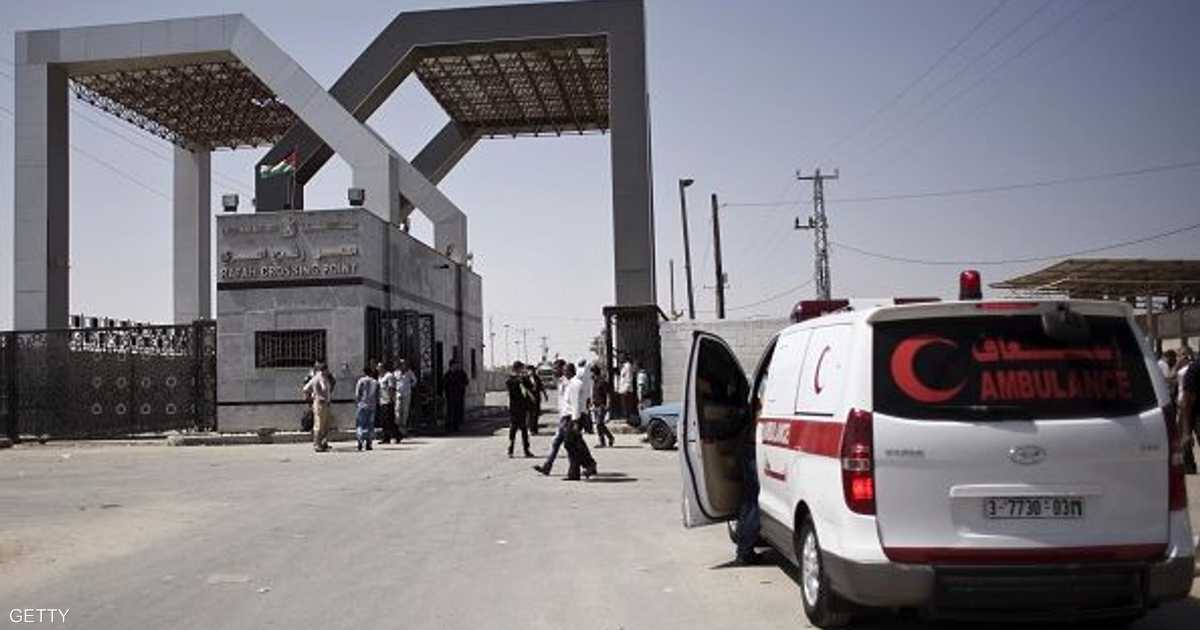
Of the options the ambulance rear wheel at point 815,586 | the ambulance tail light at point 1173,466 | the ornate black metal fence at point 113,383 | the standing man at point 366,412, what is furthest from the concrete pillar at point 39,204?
the ambulance tail light at point 1173,466

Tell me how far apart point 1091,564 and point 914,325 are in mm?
1522

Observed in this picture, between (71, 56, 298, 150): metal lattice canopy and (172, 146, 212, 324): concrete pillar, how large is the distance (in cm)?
130

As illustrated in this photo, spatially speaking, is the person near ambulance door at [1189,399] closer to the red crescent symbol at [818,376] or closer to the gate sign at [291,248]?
the red crescent symbol at [818,376]

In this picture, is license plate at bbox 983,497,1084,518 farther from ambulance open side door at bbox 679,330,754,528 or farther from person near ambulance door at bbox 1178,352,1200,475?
person near ambulance door at bbox 1178,352,1200,475

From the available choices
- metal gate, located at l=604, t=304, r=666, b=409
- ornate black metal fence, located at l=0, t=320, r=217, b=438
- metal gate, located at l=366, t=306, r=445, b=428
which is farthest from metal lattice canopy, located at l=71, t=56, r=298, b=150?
metal gate, located at l=604, t=304, r=666, b=409

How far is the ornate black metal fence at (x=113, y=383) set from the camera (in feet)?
87.4

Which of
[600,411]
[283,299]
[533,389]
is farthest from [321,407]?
[600,411]

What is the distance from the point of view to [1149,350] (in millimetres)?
5945

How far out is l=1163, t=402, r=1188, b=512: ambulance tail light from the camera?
569 cm

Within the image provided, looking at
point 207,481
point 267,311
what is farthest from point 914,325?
point 267,311

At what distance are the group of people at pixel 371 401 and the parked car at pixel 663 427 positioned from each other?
5.70 meters

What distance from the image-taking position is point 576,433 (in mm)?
15523

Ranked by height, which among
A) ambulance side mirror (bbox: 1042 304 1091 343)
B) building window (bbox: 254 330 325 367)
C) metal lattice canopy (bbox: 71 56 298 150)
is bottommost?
ambulance side mirror (bbox: 1042 304 1091 343)

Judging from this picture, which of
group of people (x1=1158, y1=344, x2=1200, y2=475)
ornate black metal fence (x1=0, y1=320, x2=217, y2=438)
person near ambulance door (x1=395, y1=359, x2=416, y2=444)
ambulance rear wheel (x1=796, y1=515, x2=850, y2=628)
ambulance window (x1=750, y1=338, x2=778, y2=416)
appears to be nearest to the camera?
ambulance rear wheel (x1=796, y1=515, x2=850, y2=628)
